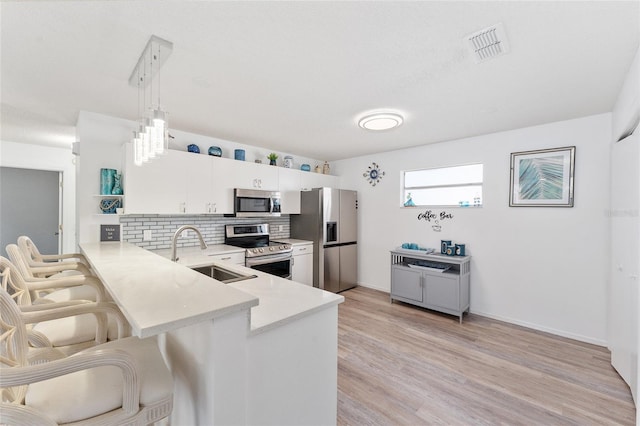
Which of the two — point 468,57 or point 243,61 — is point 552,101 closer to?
point 468,57

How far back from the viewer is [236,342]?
109 cm

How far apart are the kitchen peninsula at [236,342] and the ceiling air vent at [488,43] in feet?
5.81

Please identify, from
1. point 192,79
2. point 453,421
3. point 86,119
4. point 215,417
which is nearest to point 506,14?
point 192,79

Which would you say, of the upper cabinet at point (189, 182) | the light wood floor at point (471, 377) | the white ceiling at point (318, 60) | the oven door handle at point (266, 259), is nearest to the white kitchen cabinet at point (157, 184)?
the upper cabinet at point (189, 182)

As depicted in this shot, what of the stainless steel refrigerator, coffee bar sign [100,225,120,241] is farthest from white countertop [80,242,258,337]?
the stainless steel refrigerator

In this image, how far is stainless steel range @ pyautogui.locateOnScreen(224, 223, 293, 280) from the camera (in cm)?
370

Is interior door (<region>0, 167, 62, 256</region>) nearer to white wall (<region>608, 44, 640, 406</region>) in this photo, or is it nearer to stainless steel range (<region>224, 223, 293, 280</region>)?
stainless steel range (<region>224, 223, 293, 280</region>)

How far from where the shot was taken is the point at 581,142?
3.04 meters

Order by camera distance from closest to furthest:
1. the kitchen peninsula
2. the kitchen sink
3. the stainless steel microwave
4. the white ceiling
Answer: the kitchen peninsula, the white ceiling, the kitchen sink, the stainless steel microwave

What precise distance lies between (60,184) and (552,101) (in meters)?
7.02

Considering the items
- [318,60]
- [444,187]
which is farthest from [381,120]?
[444,187]

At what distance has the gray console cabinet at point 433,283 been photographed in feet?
11.6

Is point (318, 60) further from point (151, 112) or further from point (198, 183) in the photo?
point (198, 183)

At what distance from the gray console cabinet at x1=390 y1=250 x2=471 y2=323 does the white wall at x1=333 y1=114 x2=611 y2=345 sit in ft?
1.07
